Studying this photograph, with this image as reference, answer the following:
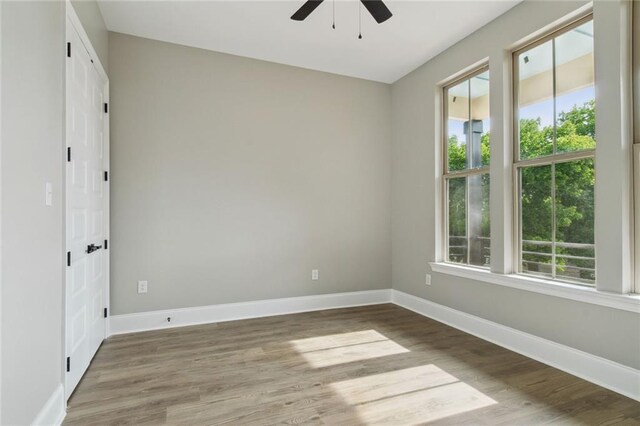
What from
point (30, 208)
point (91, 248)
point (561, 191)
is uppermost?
point (561, 191)

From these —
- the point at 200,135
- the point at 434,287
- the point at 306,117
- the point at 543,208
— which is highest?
the point at 306,117

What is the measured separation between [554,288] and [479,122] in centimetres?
176

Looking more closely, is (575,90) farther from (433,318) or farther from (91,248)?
(91,248)

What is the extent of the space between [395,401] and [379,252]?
2.52m

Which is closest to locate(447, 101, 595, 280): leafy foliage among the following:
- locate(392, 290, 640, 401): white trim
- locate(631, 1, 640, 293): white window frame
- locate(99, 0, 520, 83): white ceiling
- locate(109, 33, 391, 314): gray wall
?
locate(631, 1, 640, 293): white window frame

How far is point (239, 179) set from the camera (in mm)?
3732

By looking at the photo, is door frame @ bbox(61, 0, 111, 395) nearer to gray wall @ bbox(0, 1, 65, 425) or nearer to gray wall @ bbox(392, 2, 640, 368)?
gray wall @ bbox(0, 1, 65, 425)

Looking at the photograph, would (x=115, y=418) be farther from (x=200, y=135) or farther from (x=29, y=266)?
(x=200, y=135)

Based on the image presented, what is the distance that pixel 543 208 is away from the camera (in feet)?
9.02

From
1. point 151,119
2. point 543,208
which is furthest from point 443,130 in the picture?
point 151,119

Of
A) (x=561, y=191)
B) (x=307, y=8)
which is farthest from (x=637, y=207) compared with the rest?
(x=307, y=8)

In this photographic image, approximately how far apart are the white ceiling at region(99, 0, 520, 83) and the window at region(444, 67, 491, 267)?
0.58 metres

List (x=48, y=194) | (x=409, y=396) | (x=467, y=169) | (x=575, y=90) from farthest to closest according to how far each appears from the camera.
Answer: (x=467, y=169), (x=575, y=90), (x=409, y=396), (x=48, y=194)

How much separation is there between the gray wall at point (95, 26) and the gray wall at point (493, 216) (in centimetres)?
336
